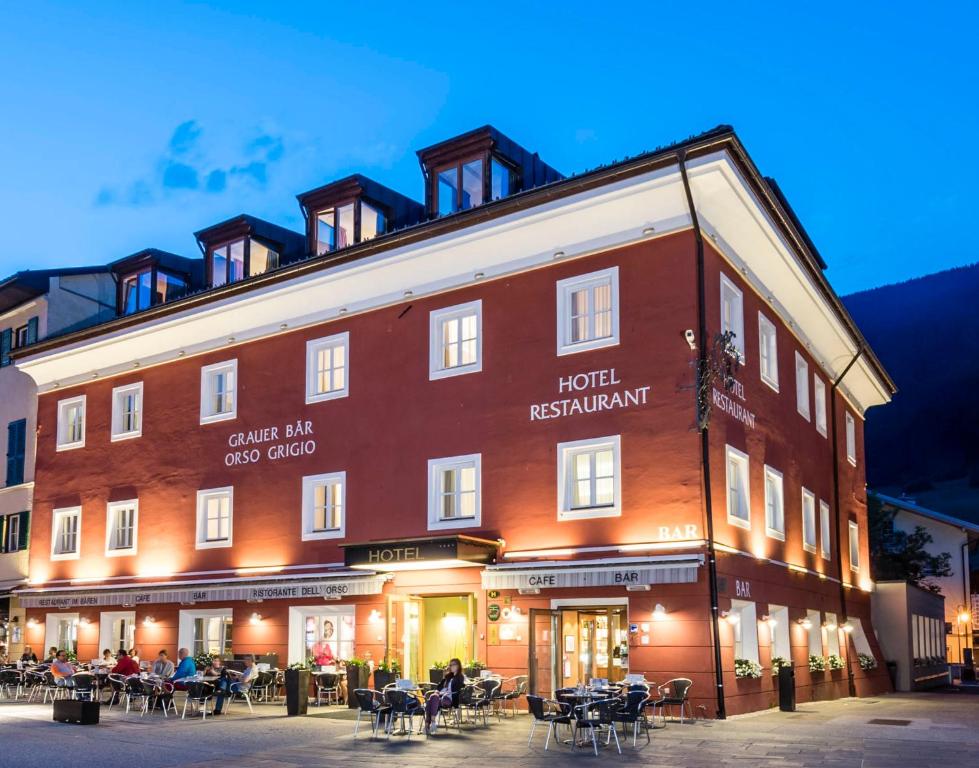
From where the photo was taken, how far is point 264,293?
25.4 meters

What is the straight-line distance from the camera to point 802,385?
27.2 metres

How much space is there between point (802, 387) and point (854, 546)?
735cm

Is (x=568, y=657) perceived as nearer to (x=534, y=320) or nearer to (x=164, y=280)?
(x=534, y=320)

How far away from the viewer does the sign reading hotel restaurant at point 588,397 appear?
20.1m

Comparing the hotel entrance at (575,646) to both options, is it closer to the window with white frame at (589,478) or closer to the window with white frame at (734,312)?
the window with white frame at (589,478)

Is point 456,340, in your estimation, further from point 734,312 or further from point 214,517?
point 214,517

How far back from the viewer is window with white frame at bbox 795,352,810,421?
87.2ft

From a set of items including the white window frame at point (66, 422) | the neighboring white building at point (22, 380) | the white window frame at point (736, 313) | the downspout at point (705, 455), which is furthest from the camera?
the neighboring white building at point (22, 380)

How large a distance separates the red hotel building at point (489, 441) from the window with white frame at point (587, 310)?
56 mm

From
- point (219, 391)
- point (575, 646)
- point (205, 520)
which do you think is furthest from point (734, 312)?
point (205, 520)

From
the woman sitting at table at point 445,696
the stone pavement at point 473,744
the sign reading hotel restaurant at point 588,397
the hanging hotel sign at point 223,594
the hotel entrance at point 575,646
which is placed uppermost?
the sign reading hotel restaurant at point 588,397

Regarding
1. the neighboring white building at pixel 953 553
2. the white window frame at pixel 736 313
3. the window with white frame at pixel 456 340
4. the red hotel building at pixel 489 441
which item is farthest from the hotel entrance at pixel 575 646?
the neighboring white building at pixel 953 553

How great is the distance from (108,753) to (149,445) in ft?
47.3

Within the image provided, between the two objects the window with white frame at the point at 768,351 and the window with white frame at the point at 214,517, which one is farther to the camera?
the window with white frame at the point at 214,517
